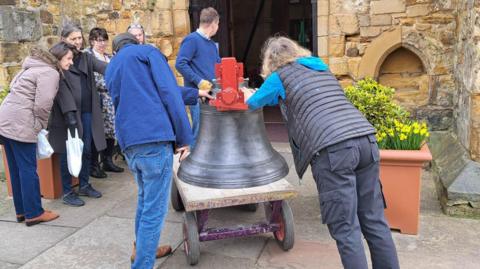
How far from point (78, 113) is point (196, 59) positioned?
1.25 m

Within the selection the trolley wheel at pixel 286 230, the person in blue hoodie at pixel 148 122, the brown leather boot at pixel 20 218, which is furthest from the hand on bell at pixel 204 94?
the brown leather boot at pixel 20 218

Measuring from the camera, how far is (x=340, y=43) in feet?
19.1

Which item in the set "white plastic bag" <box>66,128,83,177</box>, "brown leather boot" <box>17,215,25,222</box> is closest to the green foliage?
"white plastic bag" <box>66,128,83,177</box>

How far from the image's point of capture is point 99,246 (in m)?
3.72

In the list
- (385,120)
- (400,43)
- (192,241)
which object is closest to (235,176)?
(192,241)

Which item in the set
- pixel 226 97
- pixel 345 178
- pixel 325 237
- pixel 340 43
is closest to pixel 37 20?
pixel 340 43

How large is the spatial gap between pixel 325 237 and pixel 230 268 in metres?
0.88

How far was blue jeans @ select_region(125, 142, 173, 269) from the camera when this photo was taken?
291cm

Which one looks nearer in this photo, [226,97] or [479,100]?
[226,97]

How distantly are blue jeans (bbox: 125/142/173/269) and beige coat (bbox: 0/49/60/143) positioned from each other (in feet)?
4.50

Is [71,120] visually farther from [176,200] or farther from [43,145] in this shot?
[176,200]

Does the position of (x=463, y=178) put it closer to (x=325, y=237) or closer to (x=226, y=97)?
(x=325, y=237)

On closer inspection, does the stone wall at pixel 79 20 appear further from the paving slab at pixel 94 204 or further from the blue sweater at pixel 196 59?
the paving slab at pixel 94 204

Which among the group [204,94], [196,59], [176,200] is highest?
[196,59]
